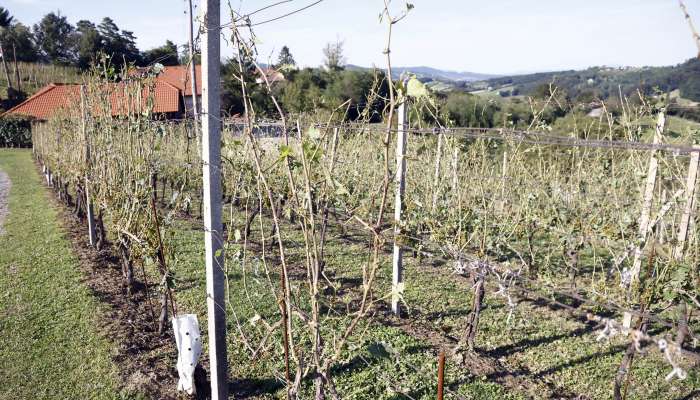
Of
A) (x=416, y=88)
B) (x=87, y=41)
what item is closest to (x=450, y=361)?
(x=416, y=88)

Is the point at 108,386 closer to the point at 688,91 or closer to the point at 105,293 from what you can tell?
the point at 105,293

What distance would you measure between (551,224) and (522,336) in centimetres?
203

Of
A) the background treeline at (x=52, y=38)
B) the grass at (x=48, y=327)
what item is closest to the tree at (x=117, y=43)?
the background treeline at (x=52, y=38)

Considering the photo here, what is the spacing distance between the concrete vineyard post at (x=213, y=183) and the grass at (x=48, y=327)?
1.07 meters

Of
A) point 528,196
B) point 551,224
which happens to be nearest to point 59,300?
point 528,196

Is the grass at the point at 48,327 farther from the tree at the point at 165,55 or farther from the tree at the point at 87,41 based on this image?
the tree at the point at 87,41

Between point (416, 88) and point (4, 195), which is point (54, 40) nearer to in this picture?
point (4, 195)

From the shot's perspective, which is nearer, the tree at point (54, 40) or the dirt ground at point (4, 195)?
the dirt ground at point (4, 195)

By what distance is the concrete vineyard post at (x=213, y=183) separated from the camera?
2141 mm

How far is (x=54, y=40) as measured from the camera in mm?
39188

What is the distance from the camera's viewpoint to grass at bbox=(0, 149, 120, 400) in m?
3.17

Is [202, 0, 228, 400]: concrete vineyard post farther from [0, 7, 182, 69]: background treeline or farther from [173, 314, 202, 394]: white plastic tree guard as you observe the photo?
[0, 7, 182, 69]: background treeline

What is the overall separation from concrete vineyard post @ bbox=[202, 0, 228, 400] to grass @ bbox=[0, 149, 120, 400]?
1.07 metres

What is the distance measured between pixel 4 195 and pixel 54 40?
Answer: 3536 centimetres
